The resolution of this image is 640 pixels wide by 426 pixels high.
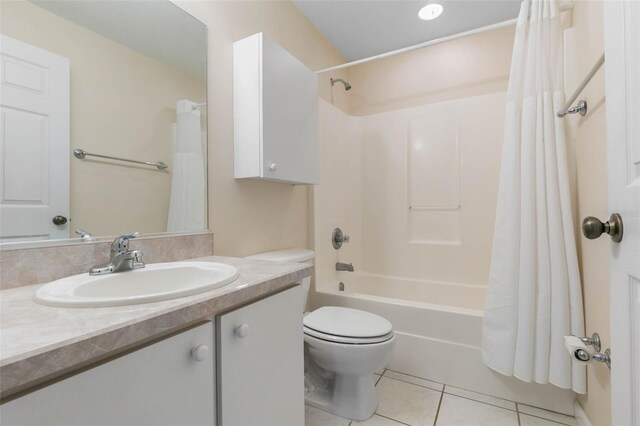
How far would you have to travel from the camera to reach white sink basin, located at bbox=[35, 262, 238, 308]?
62cm

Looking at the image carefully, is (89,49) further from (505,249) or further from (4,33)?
(505,249)

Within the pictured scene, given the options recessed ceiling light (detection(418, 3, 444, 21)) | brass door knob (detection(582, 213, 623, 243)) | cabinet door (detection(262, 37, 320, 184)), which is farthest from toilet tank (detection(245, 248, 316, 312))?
recessed ceiling light (detection(418, 3, 444, 21))

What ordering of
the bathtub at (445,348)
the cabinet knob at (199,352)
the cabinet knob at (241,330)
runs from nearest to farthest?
the cabinet knob at (199,352), the cabinet knob at (241,330), the bathtub at (445,348)

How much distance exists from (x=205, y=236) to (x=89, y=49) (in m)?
0.79

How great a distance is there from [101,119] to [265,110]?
674 millimetres

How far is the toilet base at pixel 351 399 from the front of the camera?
140cm

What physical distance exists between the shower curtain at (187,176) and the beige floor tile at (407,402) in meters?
1.26

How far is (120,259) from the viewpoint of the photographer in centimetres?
91

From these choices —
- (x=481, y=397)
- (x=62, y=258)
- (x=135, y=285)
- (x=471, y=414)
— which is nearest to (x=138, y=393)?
(x=135, y=285)

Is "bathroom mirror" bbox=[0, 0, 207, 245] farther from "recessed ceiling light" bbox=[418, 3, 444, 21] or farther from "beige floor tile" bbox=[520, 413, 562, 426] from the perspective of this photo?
"beige floor tile" bbox=[520, 413, 562, 426]

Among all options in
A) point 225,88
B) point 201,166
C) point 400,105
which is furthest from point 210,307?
point 400,105

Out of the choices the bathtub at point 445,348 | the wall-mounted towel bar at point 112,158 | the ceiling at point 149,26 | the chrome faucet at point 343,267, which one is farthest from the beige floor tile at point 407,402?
the ceiling at point 149,26

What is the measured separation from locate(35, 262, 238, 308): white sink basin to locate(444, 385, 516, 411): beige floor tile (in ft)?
4.63

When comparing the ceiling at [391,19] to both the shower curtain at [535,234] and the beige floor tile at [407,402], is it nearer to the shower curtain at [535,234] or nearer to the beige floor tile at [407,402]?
the shower curtain at [535,234]
